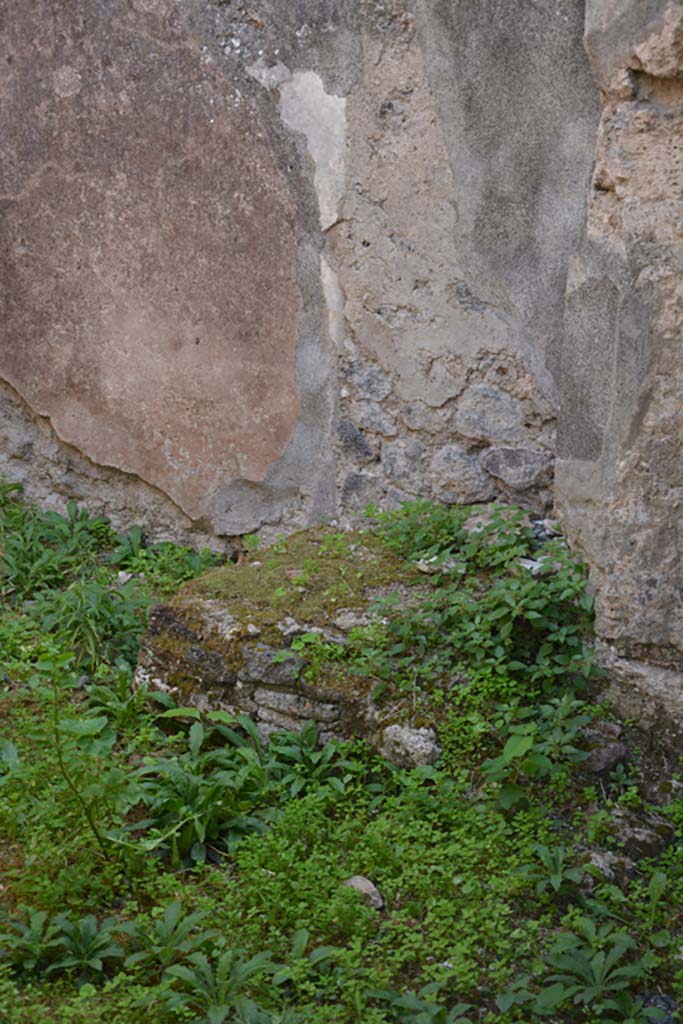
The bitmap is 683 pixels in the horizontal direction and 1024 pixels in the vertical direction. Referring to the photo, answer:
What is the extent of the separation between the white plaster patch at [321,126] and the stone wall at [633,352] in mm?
1313

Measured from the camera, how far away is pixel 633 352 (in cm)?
319

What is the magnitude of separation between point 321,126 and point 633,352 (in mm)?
1744

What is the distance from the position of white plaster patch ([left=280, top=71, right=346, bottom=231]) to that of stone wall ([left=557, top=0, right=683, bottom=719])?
4.31 feet

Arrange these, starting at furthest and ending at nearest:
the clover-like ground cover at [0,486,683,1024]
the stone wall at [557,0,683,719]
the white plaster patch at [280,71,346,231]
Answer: the white plaster patch at [280,71,346,231] < the stone wall at [557,0,683,719] < the clover-like ground cover at [0,486,683,1024]

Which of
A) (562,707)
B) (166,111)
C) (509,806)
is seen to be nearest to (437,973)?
(509,806)

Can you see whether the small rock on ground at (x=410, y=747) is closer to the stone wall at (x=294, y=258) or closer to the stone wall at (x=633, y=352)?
the stone wall at (x=633, y=352)

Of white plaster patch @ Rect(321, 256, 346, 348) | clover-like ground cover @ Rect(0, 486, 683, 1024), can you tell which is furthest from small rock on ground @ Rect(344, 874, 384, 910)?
white plaster patch @ Rect(321, 256, 346, 348)

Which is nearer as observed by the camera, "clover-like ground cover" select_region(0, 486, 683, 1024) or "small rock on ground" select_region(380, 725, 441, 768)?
"clover-like ground cover" select_region(0, 486, 683, 1024)

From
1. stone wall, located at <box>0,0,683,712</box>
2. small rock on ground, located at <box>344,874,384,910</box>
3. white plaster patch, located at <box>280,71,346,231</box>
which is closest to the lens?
small rock on ground, located at <box>344,874,384,910</box>

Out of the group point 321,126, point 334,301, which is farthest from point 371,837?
point 321,126

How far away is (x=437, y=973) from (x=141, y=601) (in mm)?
1985

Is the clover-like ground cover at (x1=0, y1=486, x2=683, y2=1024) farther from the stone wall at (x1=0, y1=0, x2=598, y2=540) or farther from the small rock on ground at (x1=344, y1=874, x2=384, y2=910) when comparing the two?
the stone wall at (x1=0, y1=0, x2=598, y2=540)

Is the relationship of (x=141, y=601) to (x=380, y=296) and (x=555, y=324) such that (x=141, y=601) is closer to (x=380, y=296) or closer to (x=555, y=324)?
(x=380, y=296)

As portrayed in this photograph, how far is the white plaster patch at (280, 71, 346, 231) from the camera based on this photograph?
4.39m
